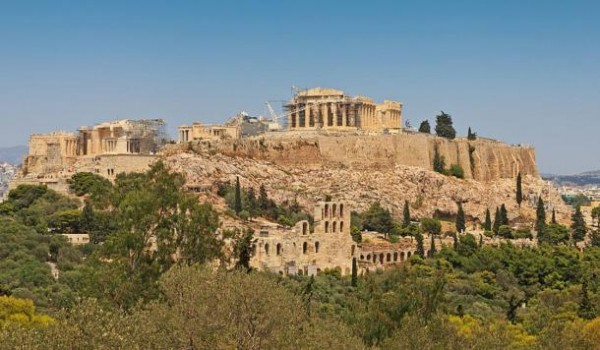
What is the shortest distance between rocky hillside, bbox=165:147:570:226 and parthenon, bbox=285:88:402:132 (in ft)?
19.9

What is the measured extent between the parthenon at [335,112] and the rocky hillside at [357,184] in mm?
6067

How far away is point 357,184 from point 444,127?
16.9 metres

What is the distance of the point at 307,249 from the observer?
2074 inches

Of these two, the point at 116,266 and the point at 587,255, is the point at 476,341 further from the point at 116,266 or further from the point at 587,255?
the point at 587,255

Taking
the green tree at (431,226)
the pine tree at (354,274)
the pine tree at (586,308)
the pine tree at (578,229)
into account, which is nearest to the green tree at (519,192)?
the pine tree at (578,229)

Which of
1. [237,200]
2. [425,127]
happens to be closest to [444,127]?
[425,127]

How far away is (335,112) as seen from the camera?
7988 cm

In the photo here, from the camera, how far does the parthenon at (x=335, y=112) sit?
79.9m

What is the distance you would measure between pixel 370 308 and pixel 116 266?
831 cm

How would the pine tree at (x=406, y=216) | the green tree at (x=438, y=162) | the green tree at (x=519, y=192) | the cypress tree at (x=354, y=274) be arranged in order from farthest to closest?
the green tree at (x=438, y=162) < the green tree at (x=519, y=192) < the pine tree at (x=406, y=216) < the cypress tree at (x=354, y=274)

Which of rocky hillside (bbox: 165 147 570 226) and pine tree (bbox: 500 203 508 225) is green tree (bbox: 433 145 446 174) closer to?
rocky hillside (bbox: 165 147 570 226)

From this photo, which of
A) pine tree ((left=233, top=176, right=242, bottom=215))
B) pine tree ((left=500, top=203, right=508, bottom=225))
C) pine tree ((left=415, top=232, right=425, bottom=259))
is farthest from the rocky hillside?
pine tree ((left=415, top=232, right=425, bottom=259))

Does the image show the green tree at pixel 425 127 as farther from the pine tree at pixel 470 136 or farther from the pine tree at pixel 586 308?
the pine tree at pixel 586 308

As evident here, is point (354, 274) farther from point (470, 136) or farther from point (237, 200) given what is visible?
point (470, 136)
